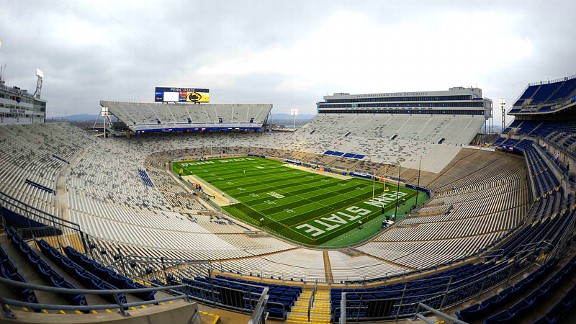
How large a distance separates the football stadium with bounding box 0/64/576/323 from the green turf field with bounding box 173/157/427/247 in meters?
0.29

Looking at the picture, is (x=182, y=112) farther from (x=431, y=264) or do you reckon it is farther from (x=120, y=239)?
(x=431, y=264)

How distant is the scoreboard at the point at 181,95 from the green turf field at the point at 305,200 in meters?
32.9

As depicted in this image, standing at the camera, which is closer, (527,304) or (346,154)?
(527,304)

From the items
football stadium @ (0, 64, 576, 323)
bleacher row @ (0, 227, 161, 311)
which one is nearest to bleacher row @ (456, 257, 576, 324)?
football stadium @ (0, 64, 576, 323)

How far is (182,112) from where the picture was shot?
289 feet

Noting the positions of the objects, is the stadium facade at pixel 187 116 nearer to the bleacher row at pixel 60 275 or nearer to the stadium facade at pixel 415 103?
the stadium facade at pixel 415 103

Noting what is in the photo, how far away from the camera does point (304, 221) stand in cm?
3200

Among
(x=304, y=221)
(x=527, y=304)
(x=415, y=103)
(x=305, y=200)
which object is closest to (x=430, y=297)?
(x=527, y=304)

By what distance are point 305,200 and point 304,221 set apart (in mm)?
7534

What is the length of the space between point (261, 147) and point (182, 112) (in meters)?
26.9

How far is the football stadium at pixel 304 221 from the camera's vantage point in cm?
733

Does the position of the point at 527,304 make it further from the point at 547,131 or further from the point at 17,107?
the point at 17,107

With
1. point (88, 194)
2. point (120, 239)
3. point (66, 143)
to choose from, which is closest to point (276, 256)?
point (120, 239)

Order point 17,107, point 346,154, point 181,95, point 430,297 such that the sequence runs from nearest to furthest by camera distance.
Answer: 1. point 430,297
2. point 17,107
3. point 346,154
4. point 181,95
